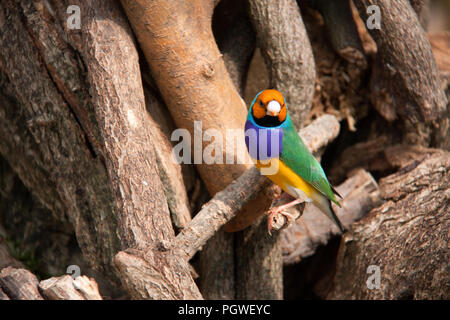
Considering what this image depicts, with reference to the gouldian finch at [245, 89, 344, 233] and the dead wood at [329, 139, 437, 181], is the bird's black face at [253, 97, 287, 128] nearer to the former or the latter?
the gouldian finch at [245, 89, 344, 233]

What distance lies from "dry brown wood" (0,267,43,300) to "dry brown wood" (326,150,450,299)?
2304 millimetres

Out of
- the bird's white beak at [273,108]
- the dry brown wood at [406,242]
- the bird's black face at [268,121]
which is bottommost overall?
the dry brown wood at [406,242]

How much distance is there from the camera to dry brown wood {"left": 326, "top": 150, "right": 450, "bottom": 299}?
322cm

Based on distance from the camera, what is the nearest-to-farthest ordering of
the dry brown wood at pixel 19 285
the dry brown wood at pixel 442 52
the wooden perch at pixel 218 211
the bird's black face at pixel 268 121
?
the dry brown wood at pixel 19 285 → the wooden perch at pixel 218 211 → the bird's black face at pixel 268 121 → the dry brown wood at pixel 442 52

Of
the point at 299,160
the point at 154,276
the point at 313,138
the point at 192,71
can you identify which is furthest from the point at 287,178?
the point at 154,276

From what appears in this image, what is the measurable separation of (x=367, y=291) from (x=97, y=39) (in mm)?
2700

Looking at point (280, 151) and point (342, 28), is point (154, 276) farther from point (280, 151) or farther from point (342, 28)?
point (342, 28)

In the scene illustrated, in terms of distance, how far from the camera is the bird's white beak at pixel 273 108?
9.21ft

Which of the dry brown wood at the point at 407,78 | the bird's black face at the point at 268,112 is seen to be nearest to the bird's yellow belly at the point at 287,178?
the bird's black face at the point at 268,112

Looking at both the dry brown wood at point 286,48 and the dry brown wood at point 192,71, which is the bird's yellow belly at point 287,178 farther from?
the dry brown wood at point 286,48

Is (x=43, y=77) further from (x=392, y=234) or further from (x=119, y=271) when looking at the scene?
(x=392, y=234)

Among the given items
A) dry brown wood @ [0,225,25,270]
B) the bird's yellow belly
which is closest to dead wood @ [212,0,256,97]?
the bird's yellow belly

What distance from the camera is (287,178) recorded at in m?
3.06

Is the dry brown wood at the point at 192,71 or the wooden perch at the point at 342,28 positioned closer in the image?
the dry brown wood at the point at 192,71
